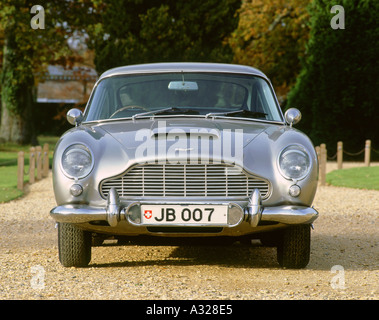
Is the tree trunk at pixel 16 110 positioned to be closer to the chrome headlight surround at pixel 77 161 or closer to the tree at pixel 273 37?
the tree at pixel 273 37

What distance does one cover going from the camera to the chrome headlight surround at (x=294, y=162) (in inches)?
193

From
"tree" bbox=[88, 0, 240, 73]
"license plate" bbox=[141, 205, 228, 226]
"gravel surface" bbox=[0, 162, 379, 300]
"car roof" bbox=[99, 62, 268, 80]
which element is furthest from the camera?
"tree" bbox=[88, 0, 240, 73]

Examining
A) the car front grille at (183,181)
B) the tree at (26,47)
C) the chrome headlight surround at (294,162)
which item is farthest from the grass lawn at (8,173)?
the chrome headlight surround at (294,162)

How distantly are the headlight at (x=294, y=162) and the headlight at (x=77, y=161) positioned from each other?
1405 millimetres

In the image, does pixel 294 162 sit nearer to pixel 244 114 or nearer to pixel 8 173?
pixel 244 114

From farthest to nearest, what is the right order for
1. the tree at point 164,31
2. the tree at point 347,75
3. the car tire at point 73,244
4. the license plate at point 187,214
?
1. the tree at point 347,75
2. the tree at point 164,31
3. the car tire at point 73,244
4. the license plate at point 187,214

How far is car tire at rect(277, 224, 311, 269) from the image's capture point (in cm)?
518

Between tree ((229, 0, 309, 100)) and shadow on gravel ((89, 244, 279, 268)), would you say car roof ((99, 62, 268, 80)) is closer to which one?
shadow on gravel ((89, 244, 279, 268))

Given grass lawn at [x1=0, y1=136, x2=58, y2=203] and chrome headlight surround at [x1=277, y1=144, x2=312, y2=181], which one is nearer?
chrome headlight surround at [x1=277, y1=144, x2=312, y2=181]

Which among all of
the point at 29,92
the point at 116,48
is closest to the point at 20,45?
the point at 29,92

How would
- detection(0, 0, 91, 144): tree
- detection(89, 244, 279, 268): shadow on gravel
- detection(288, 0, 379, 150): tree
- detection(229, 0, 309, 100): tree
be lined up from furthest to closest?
detection(229, 0, 309, 100): tree
detection(0, 0, 91, 144): tree
detection(288, 0, 379, 150): tree
detection(89, 244, 279, 268): shadow on gravel

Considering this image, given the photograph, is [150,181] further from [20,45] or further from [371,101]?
[20,45]

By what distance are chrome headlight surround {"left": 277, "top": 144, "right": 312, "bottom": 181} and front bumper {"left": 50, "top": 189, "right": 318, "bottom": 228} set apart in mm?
236

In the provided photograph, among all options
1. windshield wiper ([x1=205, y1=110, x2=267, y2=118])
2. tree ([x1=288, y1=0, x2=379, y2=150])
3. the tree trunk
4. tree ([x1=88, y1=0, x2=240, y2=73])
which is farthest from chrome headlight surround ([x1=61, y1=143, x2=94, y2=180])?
the tree trunk
